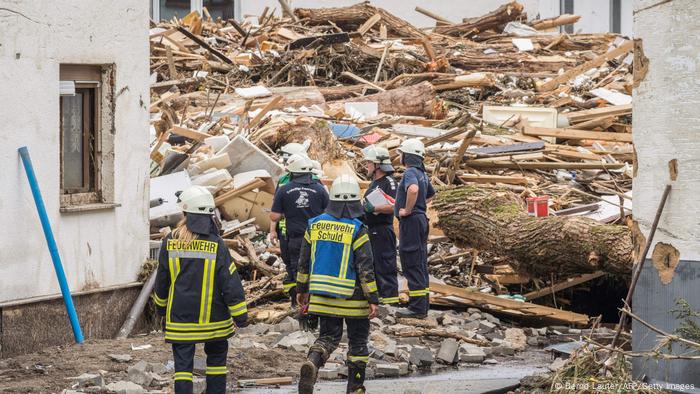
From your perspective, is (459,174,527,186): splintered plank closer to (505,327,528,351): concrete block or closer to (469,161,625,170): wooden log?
(469,161,625,170): wooden log

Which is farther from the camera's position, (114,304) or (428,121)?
(428,121)

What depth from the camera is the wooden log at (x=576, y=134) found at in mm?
18594

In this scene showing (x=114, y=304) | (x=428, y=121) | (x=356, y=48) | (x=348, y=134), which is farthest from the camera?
(x=356, y=48)

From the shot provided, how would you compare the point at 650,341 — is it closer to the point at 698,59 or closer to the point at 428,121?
the point at 698,59

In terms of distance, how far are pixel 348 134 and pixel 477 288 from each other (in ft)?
17.1

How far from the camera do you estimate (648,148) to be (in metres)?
8.61

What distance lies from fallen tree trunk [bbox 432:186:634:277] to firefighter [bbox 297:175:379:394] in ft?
13.9

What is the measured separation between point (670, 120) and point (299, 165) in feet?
15.0

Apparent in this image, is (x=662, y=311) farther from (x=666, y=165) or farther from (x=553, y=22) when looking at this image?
(x=553, y=22)

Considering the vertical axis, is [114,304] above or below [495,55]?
below

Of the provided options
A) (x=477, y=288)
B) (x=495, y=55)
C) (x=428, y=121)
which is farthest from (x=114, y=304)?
(x=495, y=55)

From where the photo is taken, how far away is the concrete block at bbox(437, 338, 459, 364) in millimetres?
11030

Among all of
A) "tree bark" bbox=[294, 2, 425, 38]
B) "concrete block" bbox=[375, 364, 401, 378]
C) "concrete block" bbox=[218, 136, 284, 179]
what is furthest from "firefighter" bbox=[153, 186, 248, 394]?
"tree bark" bbox=[294, 2, 425, 38]

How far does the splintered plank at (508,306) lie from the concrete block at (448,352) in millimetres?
2169
